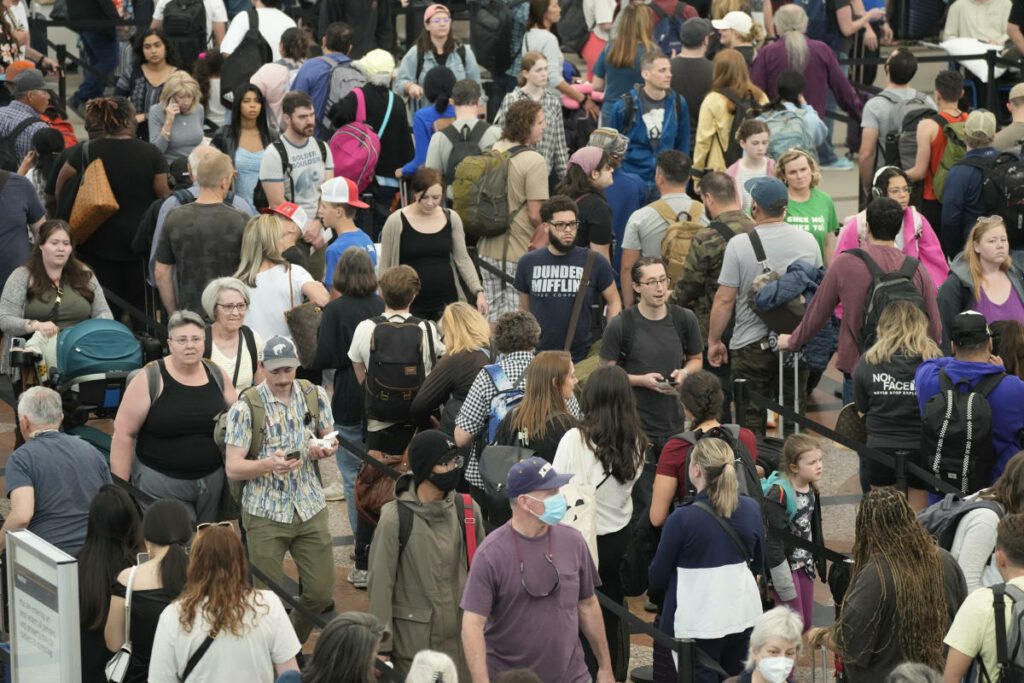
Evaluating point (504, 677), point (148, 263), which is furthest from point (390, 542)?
point (148, 263)

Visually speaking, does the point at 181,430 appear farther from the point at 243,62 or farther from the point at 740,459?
the point at 243,62

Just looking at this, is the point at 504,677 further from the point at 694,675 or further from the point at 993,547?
the point at 993,547

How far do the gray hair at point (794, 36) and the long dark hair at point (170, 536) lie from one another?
29.0ft

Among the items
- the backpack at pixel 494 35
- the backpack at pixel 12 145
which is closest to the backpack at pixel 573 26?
the backpack at pixel 494 35

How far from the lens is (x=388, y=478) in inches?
366

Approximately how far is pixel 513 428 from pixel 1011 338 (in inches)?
110

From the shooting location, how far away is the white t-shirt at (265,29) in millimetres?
15047

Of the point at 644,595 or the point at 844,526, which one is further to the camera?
the point at 844,526

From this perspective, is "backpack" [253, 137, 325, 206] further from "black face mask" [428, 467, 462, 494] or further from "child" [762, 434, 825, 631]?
"black face mask" [428, 467, 462, 494]

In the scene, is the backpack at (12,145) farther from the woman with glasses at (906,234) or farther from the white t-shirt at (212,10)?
the woman with glasses at (906,234)

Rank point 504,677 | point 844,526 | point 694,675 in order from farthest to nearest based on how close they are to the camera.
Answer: point 844,526, point 694,675, point 504,677

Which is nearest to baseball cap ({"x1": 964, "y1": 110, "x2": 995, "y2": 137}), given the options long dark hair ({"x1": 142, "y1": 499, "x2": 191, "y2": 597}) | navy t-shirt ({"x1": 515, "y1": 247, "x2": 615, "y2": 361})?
navy t-shirt ({"x1": 515, "y1": 247, "x2": 615, "y2": 361})

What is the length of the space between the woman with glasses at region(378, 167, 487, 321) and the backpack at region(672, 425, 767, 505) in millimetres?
3162

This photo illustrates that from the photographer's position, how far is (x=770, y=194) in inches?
417
